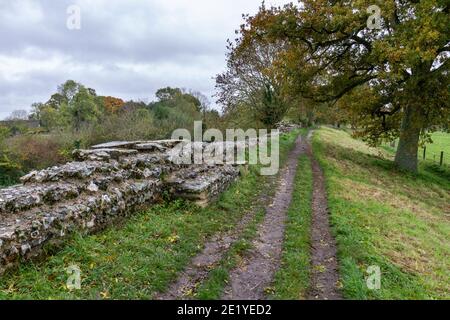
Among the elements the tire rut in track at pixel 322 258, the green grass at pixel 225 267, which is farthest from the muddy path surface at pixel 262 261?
the tire rut in track at pixel 322 258

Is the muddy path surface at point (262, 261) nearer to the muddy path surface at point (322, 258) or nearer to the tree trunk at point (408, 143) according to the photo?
the muddy path surface at point (322, 258)

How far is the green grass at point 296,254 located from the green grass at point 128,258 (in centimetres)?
158

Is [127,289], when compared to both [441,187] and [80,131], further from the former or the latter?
[80,131]

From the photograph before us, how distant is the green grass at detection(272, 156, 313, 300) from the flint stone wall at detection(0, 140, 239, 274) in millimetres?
2444

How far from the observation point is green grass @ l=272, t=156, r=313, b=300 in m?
5.68

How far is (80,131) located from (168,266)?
2333cm

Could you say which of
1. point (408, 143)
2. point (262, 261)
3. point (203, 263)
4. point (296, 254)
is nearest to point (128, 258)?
point (203, 263)

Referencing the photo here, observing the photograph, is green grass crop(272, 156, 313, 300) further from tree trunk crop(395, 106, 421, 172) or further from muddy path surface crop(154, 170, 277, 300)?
tree trunk crop(395, 106, 421, 172)

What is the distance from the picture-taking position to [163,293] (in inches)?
216

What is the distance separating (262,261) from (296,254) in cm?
72

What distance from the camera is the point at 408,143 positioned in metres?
19.9

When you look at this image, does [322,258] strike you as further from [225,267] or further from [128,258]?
[128,258]

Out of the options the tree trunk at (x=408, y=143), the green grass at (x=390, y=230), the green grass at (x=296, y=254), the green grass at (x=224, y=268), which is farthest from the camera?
the tree trunk at (x=408, y=143)

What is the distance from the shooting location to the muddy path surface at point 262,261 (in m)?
5.69
